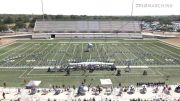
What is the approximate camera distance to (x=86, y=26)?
10444 centimetres

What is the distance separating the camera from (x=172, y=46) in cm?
7038

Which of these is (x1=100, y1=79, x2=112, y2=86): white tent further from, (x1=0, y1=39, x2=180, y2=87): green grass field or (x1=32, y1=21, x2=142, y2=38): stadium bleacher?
(x1=32, y1=21, x2=142, y2=38): stadium bleacher

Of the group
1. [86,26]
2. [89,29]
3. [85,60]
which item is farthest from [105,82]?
[86,26]

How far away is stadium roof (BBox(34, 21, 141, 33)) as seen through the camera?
100812 millimetres

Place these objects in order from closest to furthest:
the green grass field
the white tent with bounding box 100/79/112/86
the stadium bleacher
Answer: the white tent with bounding box 100/79/112/86 → the green grass field → the stadium bleacher

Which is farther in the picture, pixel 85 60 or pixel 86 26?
pixel 86 26

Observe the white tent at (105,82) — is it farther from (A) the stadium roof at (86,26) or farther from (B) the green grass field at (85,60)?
(A) the stadium roof at (86,26)

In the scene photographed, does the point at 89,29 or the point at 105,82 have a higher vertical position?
the point at 89,29

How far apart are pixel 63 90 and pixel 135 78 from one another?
33.1ft

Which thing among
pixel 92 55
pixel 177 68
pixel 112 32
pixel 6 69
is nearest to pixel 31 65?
pixel 6 69

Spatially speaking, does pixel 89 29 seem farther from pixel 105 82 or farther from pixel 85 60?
pixel 105 82

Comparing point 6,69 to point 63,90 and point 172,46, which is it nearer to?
point 63,90

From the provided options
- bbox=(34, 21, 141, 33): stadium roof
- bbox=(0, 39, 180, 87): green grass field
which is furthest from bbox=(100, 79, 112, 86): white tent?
bbox=(34, 21, 141, 33): stadium roof

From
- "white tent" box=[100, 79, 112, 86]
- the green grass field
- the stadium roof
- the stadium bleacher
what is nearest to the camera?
"white tent" box=[100, 79, 112, 86]
